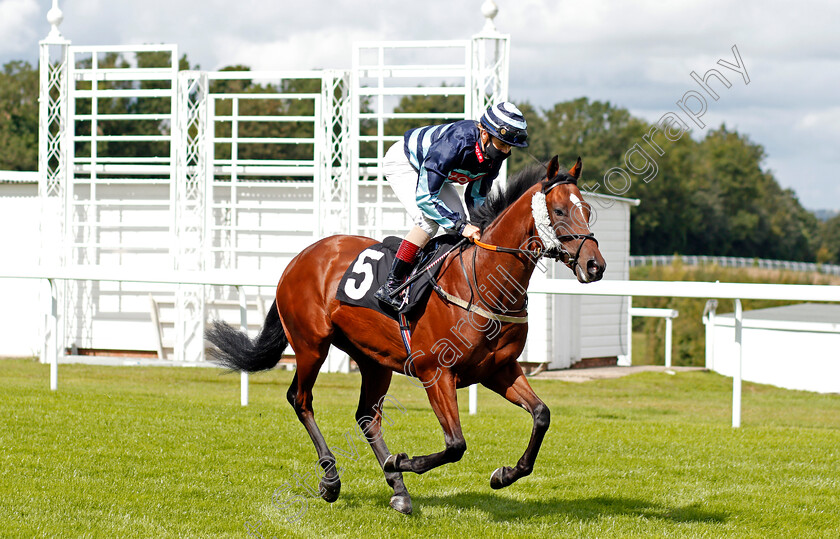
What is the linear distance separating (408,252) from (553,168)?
0.86 meters

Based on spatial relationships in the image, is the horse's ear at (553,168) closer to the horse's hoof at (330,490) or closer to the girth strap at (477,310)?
the girth strap at (477,310)

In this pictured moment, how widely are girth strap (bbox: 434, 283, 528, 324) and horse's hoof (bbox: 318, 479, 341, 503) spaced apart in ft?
3.69

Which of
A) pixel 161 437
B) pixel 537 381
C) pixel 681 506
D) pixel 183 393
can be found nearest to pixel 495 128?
pixel 681 506

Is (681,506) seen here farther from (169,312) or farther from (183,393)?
(169,312)

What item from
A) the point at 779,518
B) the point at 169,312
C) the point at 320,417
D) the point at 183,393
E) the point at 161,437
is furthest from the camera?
the point at 169,312

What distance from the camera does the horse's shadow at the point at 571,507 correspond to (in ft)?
15.0

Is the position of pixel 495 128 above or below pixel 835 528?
above

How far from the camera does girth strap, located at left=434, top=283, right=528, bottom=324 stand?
4.29 meters

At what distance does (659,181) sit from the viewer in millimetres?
50531

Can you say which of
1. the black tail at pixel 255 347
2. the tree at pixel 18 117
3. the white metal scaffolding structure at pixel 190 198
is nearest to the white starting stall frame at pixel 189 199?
the white metal scaffolding structure at pixel 190 198

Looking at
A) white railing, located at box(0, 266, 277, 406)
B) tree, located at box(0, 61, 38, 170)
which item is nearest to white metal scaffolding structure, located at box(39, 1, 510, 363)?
white railing, located at box(0, 266, 277, 406)

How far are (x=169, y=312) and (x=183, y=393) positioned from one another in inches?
180

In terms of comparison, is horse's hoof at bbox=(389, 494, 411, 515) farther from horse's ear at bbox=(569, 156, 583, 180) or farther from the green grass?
horse's ear at bbox=(569, 156, 583, 180)

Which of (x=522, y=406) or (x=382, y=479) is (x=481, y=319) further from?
(x=382, y=479)
